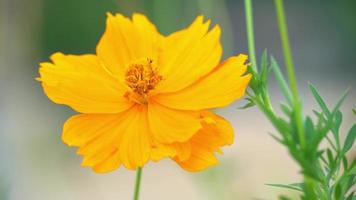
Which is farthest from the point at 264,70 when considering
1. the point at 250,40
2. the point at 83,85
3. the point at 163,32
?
the point at 163,32

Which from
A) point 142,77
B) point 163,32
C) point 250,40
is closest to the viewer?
point 250,40

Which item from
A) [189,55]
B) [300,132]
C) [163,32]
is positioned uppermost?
[163,32]

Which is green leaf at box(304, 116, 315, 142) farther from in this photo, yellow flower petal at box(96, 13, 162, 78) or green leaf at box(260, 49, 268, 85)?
yellow flower petal at box(96, 13, 162, 78)

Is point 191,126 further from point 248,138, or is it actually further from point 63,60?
point 248,138

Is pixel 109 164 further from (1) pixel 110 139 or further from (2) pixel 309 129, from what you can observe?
(2) pixel 309 129

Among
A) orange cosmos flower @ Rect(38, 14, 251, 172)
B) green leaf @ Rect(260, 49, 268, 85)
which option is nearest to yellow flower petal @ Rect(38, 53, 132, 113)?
orange cosmos flower @ Rect(38, 14, 251, 172)

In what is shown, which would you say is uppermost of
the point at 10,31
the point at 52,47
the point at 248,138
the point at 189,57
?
the point at 52,47

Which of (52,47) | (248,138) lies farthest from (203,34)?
(52,47)

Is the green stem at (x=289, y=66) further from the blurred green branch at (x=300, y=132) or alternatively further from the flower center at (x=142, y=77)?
the flower center at (x=142, y=77)
